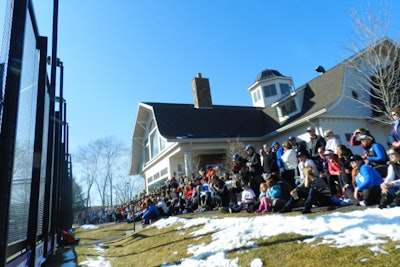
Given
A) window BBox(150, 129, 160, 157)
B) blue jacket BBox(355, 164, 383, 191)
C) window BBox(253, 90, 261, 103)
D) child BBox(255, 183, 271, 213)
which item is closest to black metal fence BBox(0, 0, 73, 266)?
child BBox(255, 183, 271, 213)

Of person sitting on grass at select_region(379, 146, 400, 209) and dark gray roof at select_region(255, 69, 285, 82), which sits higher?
dark gray roof at select_region(255, 69, 285, 82)

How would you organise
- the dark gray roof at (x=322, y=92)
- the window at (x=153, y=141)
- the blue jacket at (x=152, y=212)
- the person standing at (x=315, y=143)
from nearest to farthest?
1. the person standing at (x=315, y=143)
2. the blue jacket at (x=152, y=212)
3. the dark gray roof at (x=322, y=92)
4. the window at (x=153, y=141)

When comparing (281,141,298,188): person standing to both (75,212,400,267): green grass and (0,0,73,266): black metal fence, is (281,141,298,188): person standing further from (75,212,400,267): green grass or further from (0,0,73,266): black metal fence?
(0,0,73,266): black metal fence

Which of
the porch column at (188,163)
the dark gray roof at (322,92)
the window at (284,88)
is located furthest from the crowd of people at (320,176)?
the window at (284,88)

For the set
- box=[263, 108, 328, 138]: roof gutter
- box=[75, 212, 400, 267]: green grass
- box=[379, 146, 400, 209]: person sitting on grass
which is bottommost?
box=[75, 212, 400, 267]: green grass

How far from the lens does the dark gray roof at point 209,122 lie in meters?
22.0

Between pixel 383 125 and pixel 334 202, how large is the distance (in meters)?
15.4

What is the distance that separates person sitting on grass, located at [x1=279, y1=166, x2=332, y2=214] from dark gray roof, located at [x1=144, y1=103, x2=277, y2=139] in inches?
548

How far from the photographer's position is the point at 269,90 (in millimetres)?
36531

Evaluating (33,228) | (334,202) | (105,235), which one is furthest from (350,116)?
(33,228)

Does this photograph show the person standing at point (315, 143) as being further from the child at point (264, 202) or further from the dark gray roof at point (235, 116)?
the dark gray roof at point (235, 116)

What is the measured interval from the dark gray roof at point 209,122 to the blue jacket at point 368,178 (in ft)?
49.5

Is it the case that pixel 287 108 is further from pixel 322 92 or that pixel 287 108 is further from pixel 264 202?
pixel 264 202

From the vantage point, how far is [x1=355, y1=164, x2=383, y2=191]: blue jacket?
5930 millimetres
